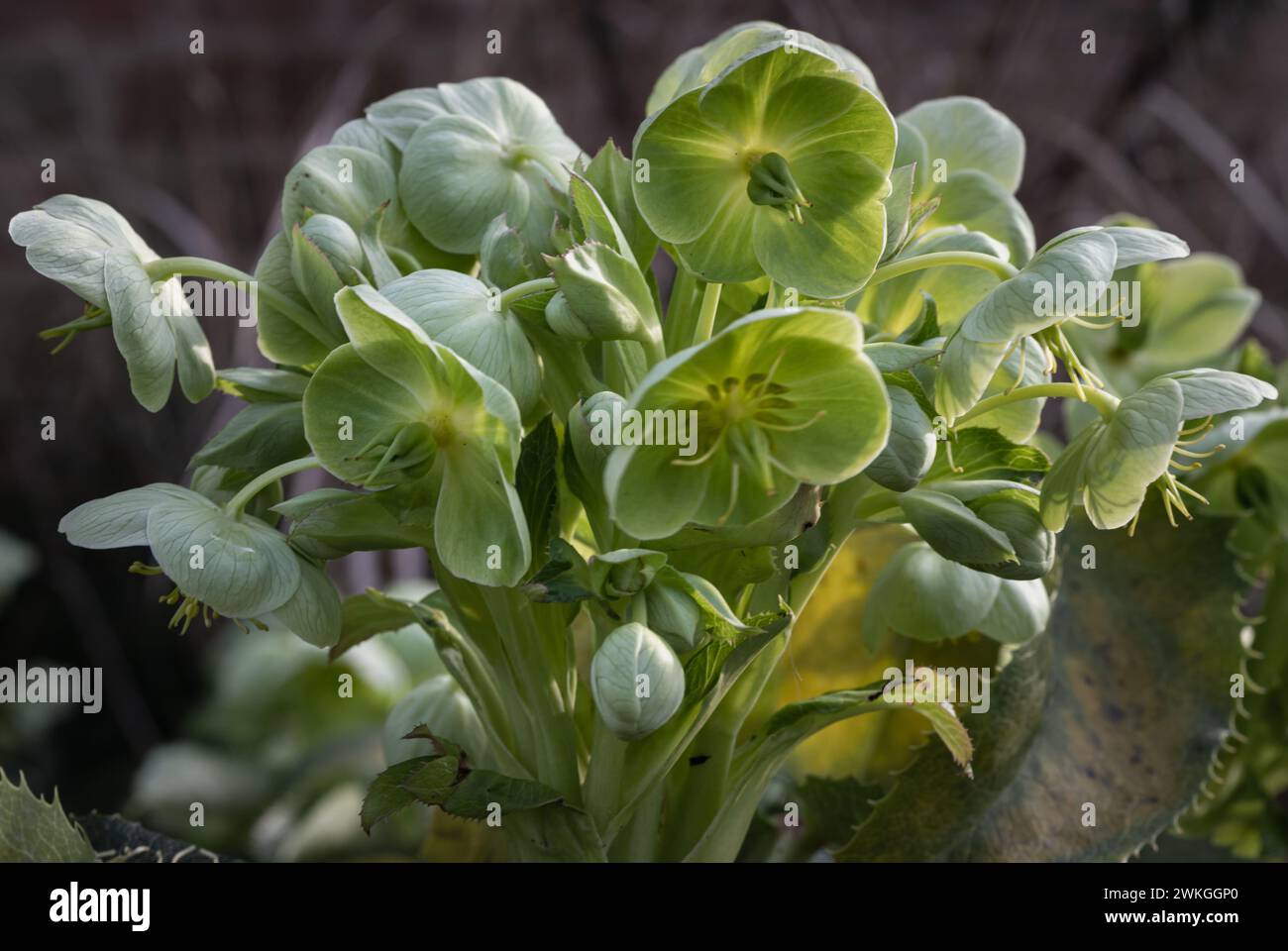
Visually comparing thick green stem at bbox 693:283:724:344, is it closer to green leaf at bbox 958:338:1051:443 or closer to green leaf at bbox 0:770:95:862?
green leaf at bbox 958:338:1051:443

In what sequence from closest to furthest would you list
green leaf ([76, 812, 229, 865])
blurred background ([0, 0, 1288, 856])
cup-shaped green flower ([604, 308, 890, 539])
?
1. cup-shaped green flower ([604, 308, 890, 539])
2. green leaf ([76, 812, 229, 865])
3. blurred background ([0, 0, 1288, 856])

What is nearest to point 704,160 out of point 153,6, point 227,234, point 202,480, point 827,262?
point 827,262

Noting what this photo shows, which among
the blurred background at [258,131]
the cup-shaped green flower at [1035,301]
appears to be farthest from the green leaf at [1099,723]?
the blurred background at [258,131]

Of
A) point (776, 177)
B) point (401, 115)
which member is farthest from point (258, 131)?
point (776, 177)

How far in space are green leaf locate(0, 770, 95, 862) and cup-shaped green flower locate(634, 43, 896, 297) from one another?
213 mm

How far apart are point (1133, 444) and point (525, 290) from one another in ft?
0.42

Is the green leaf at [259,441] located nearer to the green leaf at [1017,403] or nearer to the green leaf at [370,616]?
the green leaf at [370,616]

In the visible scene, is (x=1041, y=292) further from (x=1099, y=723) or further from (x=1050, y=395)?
(x=1099, y=723)

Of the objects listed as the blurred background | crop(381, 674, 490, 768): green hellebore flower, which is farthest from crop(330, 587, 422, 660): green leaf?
the blurred background

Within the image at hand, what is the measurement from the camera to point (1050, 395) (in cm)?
29

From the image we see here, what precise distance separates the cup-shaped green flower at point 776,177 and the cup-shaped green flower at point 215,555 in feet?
0.36

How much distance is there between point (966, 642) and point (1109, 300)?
138mm

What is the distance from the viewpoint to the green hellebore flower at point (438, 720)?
0.36 m

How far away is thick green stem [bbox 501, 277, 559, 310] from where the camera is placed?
0.26m
